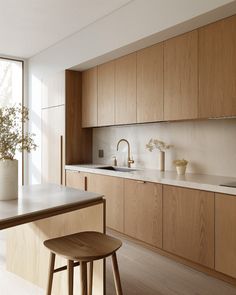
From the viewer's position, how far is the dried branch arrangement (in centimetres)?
176

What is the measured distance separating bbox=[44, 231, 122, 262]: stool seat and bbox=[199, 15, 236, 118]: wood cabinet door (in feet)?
5.02

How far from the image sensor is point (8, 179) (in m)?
1.79

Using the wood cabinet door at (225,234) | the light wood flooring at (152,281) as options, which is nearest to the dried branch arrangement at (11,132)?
the light wood flooring at (152,281)

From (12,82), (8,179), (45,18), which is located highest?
(45,18)

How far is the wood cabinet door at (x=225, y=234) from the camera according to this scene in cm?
224

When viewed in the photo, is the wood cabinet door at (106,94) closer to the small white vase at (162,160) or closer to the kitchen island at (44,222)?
the small white vase at (162,160)

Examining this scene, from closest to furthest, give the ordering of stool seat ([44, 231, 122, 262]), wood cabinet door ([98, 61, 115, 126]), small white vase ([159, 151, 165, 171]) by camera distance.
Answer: stool seat ([44, 231, 122, 262]) → small white vase ([159, 151, 165, 171]) → wood cabinet door ([98, 61, 115, 126])

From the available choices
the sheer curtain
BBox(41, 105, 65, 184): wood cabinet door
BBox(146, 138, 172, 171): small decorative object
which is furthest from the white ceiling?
BBox(146, 138, 172, 171): small decorative object

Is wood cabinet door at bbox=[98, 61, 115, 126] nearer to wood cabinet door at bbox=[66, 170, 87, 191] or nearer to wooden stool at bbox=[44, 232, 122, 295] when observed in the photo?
wood cabinet door at bbox=[66, 170, 87, 191]

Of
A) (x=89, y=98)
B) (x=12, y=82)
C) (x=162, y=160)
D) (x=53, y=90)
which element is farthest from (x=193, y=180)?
(x=12, y=82)

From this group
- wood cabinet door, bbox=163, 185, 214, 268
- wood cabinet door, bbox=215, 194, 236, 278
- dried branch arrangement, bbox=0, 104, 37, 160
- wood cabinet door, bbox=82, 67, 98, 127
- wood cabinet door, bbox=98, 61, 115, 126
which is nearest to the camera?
dried branch arrangement, bbox=0, 104, 37, 160

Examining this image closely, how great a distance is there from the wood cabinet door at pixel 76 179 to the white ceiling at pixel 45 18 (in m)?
2.02

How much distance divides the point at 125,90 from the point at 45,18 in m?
1.38

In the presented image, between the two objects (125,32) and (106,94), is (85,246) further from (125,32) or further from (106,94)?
(106,94)
